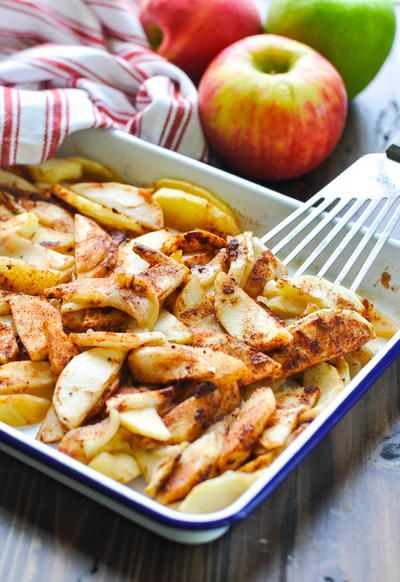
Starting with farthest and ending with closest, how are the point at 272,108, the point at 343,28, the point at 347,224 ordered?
1. the point at 343,28
2. the point at 272,108
3. the point at 347,224

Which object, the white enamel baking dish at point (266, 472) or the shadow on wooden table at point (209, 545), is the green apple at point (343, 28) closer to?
the white enamel baking dish at point (266, 472)

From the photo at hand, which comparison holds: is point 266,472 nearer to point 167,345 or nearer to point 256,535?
point 256,535

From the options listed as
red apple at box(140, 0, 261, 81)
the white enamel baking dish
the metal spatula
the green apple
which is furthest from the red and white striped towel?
the metal spatula

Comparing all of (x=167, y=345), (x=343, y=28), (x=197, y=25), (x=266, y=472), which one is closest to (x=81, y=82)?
(x=197, y=25)

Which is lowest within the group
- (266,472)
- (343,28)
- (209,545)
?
(209,545)

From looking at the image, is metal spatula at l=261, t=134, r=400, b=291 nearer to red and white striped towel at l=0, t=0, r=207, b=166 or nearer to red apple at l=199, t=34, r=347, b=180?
red apple at l=199, t=34, r=347, b=180

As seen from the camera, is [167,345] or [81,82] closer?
[167,345]

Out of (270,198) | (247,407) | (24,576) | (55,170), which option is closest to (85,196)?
(55,170)
